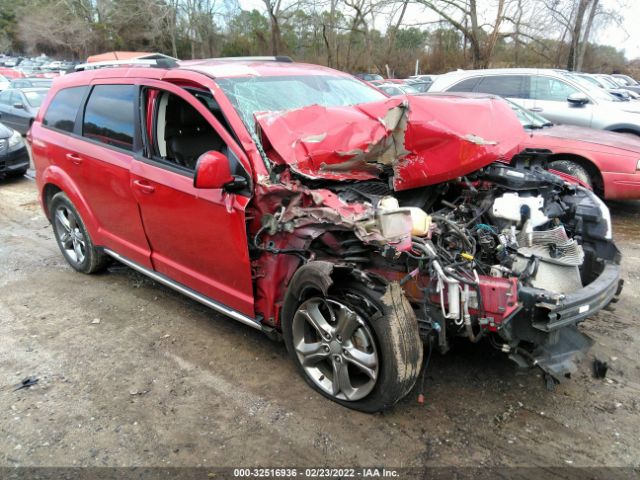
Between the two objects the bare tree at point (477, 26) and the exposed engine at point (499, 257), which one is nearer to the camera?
the exposed engine at point (499, 257)

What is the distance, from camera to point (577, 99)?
7.65m

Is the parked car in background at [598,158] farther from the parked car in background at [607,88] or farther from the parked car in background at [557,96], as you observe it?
the parked car in background at [607,88]

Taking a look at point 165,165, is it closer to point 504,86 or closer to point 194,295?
point 194,295

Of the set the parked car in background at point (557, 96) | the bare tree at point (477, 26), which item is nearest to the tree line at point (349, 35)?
the bare tree at point (477, 26)

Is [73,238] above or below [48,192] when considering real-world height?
below

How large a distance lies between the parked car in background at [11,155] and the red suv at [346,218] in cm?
585

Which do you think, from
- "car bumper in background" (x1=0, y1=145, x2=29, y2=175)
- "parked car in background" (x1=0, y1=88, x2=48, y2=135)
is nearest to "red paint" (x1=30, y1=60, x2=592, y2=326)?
"car bumper in background" (x1=0, y1=145, x2=29, y2=175)

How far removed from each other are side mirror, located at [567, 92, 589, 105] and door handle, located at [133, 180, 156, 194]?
6.77m

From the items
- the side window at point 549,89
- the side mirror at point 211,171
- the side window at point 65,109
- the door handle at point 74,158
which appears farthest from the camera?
the side window at point 549,89

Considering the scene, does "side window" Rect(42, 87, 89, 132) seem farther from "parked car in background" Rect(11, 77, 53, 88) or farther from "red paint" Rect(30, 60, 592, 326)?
"parked car in background" Rect(11, 77, 53, 88)

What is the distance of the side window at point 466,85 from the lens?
8547mm

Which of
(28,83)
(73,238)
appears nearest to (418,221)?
(73,238)

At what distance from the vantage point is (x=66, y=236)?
197 inches

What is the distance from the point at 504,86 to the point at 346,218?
22.8 ft
